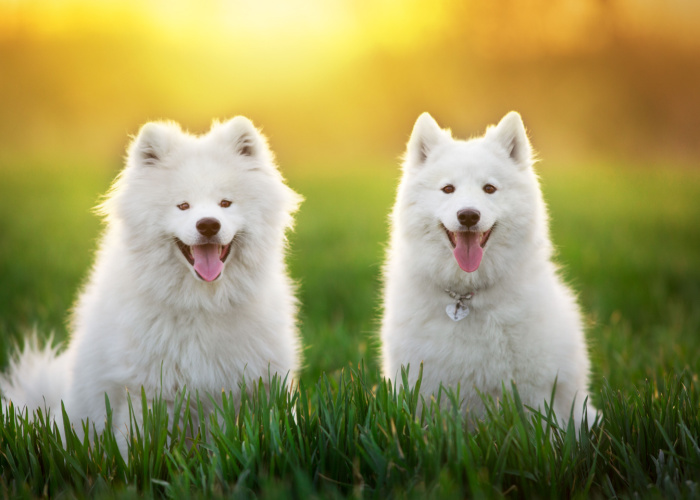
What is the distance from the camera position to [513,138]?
400 cm

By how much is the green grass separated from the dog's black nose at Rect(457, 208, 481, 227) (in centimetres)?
107

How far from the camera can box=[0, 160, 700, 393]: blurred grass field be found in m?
5.84

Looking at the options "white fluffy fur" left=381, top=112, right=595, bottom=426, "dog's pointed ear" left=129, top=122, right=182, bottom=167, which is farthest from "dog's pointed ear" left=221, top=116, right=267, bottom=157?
"white fluffy fur" left=381, top=112, right=595, bottom=426

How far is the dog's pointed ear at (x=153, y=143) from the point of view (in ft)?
11.8

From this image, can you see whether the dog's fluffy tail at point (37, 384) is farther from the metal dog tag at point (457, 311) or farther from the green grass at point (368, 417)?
the metal dog tag at point (457, 311)

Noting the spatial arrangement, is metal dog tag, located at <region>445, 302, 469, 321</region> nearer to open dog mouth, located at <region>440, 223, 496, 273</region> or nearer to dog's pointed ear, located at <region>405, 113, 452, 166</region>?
open dog mouth, located at <region>440, 223, 496, 273</region>

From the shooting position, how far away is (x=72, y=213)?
12.3 m

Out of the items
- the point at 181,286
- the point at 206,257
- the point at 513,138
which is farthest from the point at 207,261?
the point at 513,138

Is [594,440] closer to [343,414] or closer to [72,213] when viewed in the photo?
[343,414]

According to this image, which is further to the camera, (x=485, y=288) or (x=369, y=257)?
(x=369, y=257)

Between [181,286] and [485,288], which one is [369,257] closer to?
[485,288]

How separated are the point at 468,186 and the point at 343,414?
1.64 meters

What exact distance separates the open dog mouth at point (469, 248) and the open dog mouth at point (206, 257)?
1407 mm

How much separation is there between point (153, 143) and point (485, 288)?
2255 mm
